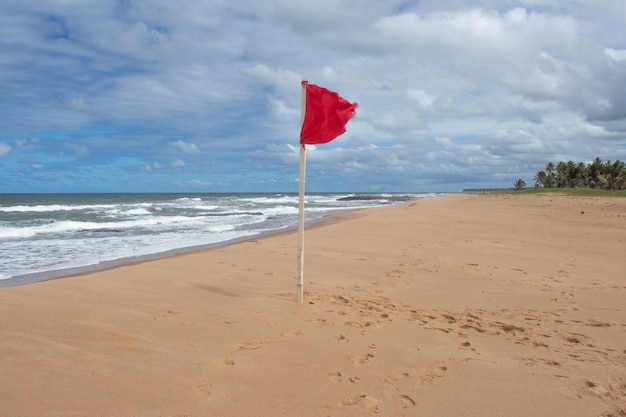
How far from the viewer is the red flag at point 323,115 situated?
5719 mm

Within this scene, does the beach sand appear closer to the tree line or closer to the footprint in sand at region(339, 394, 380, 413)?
the footprint in sand at region(339, 394, 380, 413)

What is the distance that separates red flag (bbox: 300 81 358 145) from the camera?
5.72 metres

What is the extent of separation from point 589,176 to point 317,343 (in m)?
85.0

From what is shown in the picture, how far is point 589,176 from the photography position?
74375 millimetres

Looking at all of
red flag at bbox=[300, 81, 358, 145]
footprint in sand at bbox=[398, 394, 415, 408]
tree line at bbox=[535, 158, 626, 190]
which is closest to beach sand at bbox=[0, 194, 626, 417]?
footprint in sand at bbox=[398, 394, 415, 408]

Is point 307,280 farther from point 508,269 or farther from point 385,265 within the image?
point 508,269

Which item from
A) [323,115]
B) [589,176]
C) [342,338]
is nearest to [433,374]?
[342,338]

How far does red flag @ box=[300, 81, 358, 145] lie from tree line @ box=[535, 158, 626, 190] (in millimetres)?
75481

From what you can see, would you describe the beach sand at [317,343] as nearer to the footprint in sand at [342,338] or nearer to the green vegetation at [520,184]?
the footprint in sand at [342,338]

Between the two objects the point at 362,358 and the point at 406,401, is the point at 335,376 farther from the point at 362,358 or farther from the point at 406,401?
the point at 406,401

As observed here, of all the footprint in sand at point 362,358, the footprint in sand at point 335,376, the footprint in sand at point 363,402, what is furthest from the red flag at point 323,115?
the footprint in sand at point 363,402

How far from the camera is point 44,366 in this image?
353cm

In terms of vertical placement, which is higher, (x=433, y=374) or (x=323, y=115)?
(x=323, y=115)

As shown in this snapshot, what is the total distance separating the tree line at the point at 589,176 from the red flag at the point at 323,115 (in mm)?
75481
